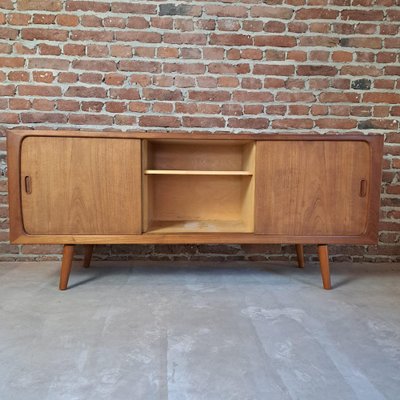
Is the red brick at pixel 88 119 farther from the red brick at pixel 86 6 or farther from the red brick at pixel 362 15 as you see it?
the red brick at pixel 362 15

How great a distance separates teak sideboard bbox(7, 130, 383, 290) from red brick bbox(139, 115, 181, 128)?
35 centimetres

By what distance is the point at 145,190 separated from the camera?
1.38m

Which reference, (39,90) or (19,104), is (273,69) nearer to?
(39,90)

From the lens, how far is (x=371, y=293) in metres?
1.35

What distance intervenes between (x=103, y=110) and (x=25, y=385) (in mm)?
1275

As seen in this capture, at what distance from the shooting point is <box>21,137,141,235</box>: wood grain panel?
1.26 m

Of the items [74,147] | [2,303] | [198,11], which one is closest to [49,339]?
[2,303]

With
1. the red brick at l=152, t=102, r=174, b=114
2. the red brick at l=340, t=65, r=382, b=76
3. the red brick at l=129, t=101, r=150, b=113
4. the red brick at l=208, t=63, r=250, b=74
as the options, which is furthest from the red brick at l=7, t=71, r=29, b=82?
the red brick at l=340, t=65, r=382, b=76

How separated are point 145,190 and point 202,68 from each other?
2.43ft

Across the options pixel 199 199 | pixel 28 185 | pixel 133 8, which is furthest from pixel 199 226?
pixel 133 8

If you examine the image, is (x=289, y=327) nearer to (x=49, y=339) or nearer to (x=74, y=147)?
(x=49, y=339)

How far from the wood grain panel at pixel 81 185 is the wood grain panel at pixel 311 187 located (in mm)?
530

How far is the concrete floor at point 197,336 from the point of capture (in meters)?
0.75

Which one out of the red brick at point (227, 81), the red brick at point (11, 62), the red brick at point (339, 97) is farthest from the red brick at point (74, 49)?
the red brick at point (339, 97)
